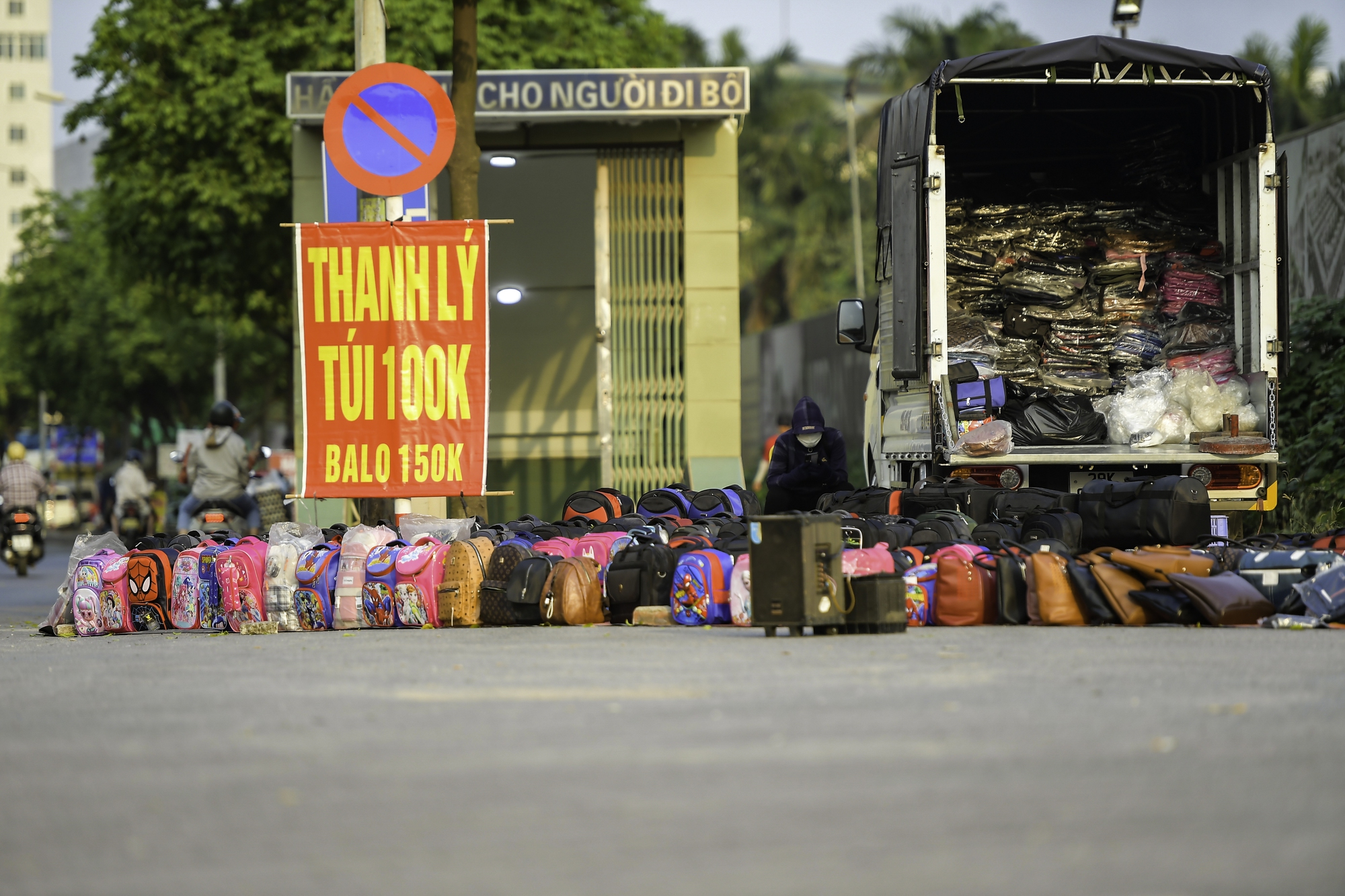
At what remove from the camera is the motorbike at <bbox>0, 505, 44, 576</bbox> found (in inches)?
782

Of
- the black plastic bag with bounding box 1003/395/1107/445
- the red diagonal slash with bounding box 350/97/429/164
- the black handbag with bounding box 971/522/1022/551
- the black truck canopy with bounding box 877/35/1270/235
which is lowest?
the black handbag with bounding box 971/522/1022/551

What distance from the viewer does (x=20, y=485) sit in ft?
68.4

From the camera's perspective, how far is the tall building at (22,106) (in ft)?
419

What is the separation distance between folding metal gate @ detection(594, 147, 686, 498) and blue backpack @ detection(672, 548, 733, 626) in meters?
6.93

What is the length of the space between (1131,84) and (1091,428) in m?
2.53

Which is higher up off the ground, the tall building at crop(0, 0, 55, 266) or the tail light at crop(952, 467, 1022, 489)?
the tall building at crop(0, 0, 55, 266)

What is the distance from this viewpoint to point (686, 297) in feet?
54.0

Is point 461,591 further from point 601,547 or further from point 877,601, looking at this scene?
point 877,601

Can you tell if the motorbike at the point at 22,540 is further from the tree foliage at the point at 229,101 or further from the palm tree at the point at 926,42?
the palm tree at the point at 926,42

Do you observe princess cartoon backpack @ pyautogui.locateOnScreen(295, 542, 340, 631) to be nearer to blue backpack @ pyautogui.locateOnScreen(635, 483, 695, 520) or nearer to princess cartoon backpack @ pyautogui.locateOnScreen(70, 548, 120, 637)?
princess cartoon backpack @ pyautogui.locateOnScreen(70, 548, 120, 637)

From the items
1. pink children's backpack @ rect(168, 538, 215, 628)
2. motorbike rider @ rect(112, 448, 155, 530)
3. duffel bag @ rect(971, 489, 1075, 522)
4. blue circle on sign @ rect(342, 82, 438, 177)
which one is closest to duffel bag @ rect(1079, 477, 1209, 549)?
duffel bag @ rect(971, 489, 1075, 522)

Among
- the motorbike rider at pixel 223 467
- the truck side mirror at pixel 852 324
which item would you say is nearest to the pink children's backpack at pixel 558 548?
the truck side mirror at pixel 852 324

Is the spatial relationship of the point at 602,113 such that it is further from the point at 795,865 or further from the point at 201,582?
the point at 795,865

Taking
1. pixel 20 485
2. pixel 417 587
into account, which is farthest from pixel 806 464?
pixel 20 485
